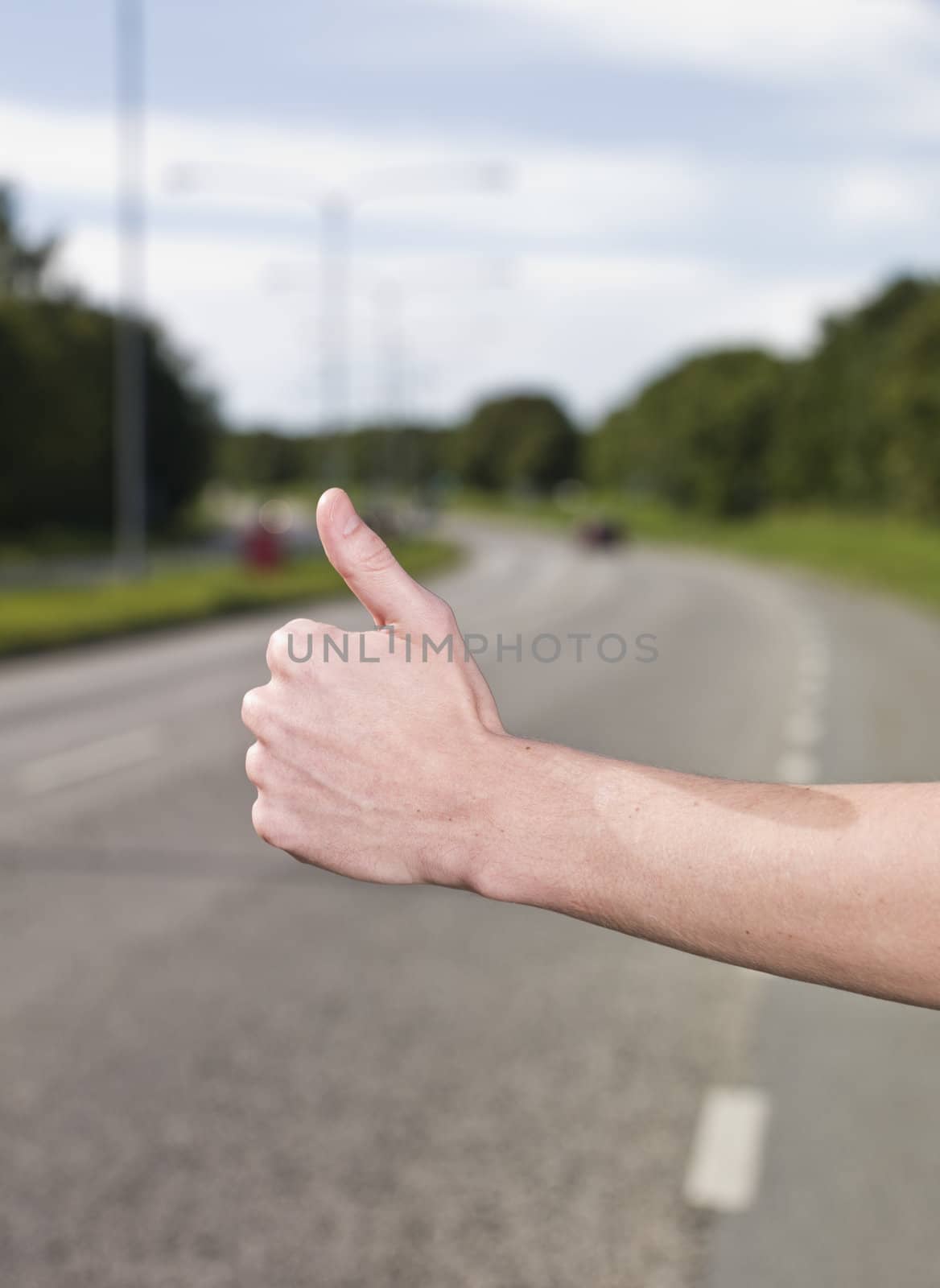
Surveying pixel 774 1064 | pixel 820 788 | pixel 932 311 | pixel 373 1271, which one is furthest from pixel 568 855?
pixel 932 311

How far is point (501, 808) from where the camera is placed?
4.66 ft

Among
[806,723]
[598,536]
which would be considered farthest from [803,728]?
[598,536]

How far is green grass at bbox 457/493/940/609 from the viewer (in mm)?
44688

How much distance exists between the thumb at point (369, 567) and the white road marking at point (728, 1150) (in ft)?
10.8

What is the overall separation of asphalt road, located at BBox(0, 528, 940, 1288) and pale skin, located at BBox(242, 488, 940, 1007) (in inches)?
7.0

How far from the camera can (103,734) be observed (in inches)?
524

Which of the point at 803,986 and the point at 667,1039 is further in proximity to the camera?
the point at 803,986

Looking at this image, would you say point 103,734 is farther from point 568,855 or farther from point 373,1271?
point 568,855

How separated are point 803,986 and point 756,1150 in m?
1.90

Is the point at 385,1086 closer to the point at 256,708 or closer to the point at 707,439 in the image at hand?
the point at 256,708

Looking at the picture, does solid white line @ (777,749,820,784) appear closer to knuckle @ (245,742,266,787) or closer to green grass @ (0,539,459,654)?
green grass @ (0,539,459,654)

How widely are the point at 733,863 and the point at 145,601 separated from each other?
85.4 feet

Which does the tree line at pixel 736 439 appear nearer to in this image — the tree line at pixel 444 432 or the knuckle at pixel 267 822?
the tree line at pixel 444 432

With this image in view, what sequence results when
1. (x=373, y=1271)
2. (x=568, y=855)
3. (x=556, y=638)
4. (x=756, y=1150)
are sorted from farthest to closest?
(x=756, y=1150) → (x=373, y=1271) → (x=556, y=638) → (x=568, y=855)
